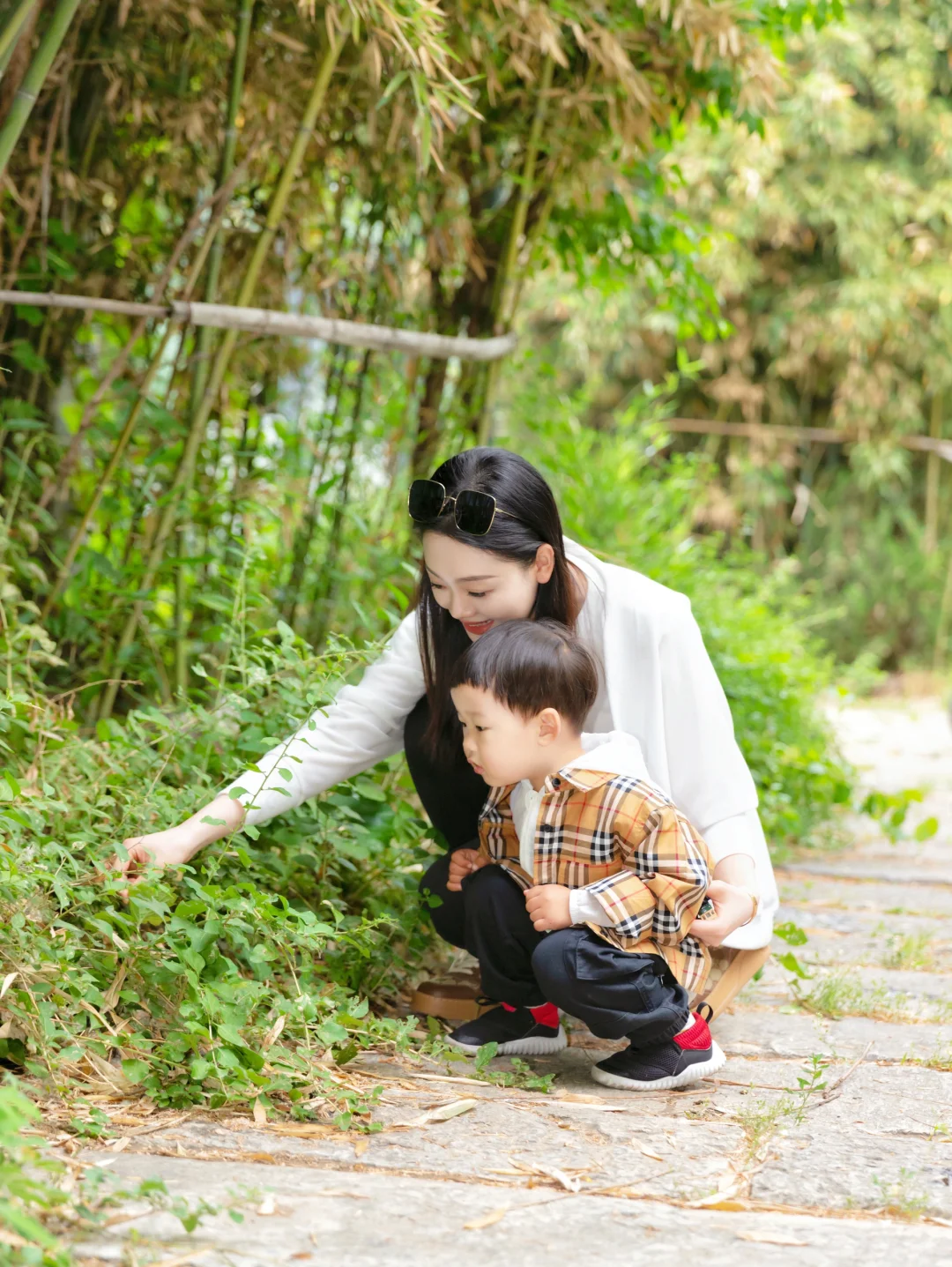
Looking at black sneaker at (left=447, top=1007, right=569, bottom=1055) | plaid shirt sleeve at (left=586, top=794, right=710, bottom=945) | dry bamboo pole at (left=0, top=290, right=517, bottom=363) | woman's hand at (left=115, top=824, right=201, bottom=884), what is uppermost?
dry bamboo pole at (left=0, top=290, right=517, bottom=363)

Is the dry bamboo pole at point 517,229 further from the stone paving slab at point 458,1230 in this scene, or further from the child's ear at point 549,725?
the stone paving slab at point 458,1230

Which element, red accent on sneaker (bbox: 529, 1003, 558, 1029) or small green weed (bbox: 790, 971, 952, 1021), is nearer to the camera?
red accent on sneaker (bbox: 529, 1003, 558, 1029)

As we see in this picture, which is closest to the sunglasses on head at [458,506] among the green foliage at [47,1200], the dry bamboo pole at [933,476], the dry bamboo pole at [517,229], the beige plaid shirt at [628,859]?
the beige plaid shirt at [628,859]

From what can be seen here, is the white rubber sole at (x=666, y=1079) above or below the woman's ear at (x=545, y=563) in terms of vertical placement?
below

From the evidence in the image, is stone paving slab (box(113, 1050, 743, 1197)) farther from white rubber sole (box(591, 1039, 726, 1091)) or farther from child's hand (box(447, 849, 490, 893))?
child's hand (box(447, 849, 490, 893))

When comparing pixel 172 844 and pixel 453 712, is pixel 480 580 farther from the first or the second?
pixel 172 844

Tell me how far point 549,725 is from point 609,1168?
0.61 meters

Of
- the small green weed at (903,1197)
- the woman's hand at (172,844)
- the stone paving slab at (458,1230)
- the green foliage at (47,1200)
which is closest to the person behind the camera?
the green foliage at (47,1200)

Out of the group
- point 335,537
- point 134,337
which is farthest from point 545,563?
point 335,537

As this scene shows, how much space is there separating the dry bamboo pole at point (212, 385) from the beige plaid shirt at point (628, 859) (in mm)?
1088

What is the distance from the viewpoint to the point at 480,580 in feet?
6.75

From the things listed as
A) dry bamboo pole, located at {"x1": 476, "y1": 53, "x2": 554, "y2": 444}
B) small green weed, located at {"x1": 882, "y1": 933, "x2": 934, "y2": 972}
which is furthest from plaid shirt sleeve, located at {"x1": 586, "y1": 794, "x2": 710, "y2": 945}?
dry bamboo pole, located at {"x1": 476, "y1": 53, "x2": 554, "y2": 444}

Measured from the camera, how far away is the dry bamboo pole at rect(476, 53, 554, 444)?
10.2 feet

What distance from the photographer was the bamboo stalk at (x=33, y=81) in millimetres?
2127
